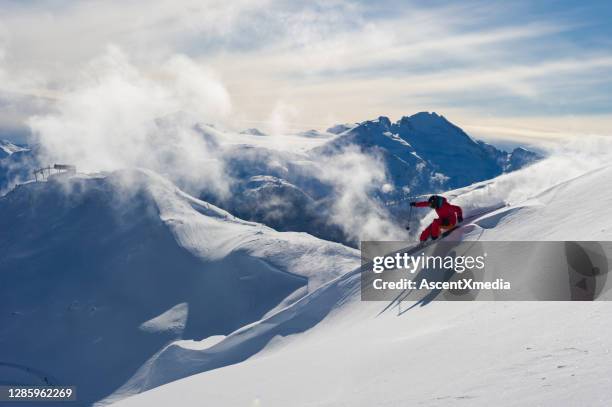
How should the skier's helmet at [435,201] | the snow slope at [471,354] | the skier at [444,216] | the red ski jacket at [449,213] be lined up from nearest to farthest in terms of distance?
the snow slope at [471,354] < the skier's helmet at [435,201] < the skier at [444,216] < the red ski jacket at [449,213]

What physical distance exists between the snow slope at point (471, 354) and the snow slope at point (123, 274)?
46.8 m

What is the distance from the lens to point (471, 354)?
10258mm

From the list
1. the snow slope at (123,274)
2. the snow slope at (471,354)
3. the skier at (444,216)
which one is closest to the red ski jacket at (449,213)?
the skier at (444,216)

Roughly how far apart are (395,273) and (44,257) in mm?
75545

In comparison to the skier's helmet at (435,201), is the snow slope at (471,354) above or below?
below

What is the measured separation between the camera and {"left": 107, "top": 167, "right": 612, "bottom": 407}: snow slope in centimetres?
799

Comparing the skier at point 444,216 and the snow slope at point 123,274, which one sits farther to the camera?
the snow slope at point 123,274

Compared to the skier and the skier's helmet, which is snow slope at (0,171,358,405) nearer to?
the skier

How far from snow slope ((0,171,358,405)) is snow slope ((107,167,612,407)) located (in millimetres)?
46766

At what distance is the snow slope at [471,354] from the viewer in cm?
799

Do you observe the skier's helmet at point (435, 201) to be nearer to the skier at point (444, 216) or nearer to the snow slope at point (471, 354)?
the skier at point (444, 216)

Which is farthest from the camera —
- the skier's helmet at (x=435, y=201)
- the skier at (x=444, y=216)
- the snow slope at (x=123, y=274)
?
the snow slope at (x=123, y=274)

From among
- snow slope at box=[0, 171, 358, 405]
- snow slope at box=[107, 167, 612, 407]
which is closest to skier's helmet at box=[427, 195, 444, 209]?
snow slope at box=[107, 167, 612, 407]

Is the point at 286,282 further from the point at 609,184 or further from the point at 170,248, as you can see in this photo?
the point at 609,184
